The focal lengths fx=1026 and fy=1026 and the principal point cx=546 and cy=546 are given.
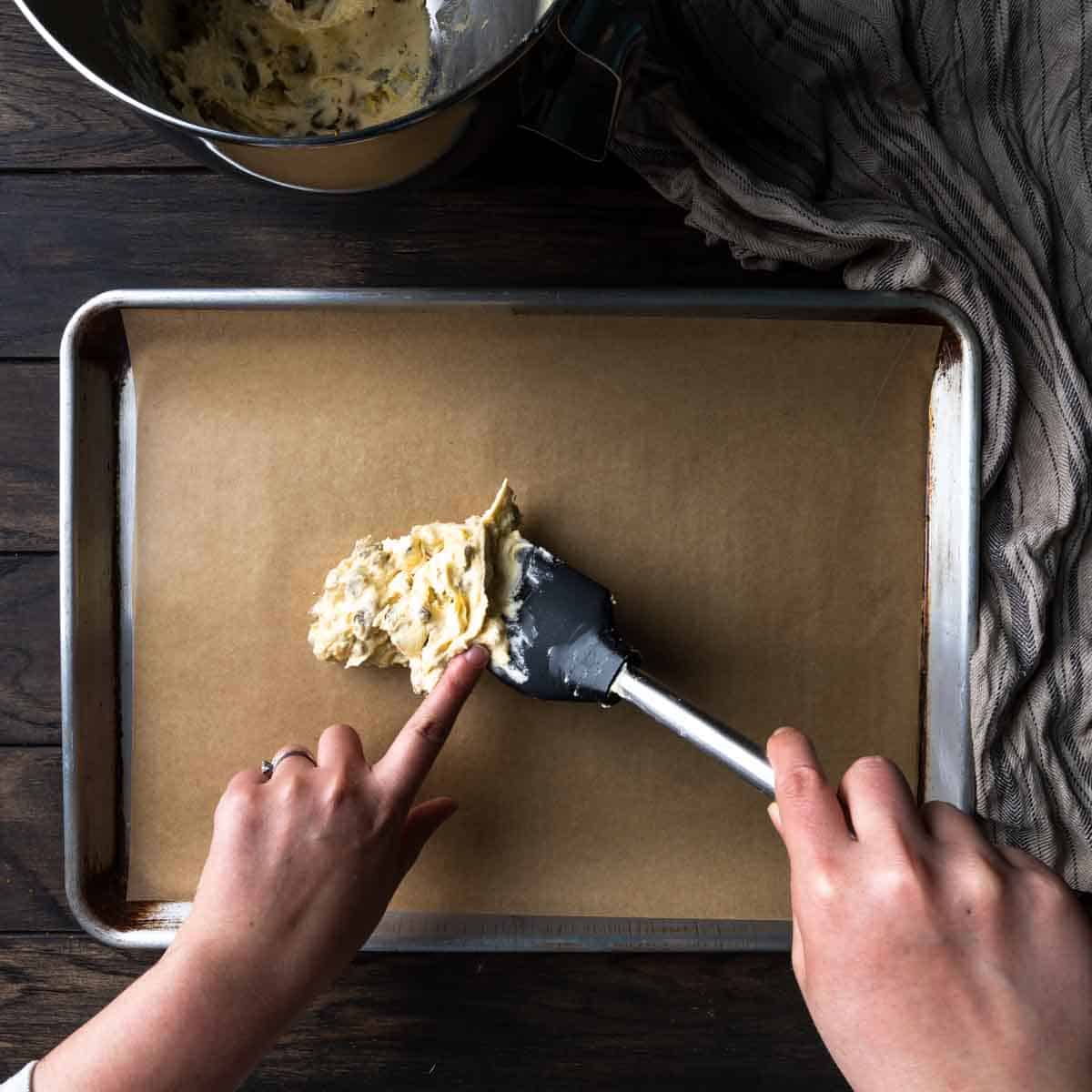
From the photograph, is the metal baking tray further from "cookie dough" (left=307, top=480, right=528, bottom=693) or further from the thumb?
"cookie dough" (left=307, top=480, right=528, bottom=693)

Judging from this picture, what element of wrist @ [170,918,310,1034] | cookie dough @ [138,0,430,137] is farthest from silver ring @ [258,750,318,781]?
cookie dough @ [138,0,430,137]

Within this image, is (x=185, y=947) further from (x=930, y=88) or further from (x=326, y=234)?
(x=930, y=88)

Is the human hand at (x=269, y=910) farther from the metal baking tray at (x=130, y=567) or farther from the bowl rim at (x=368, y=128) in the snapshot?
the bowl rim at (x=368, y=128)

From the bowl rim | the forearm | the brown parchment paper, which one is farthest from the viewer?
the brown parchment paper

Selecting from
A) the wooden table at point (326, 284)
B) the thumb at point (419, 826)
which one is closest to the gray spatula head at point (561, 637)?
the thumb at point (419, 826)

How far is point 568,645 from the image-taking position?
30.5 inches

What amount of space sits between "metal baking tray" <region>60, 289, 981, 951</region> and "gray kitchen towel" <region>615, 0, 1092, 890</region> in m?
0.02

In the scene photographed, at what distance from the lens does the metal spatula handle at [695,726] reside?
0.69 metres

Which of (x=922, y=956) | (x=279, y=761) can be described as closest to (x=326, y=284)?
(x=279, y=761)

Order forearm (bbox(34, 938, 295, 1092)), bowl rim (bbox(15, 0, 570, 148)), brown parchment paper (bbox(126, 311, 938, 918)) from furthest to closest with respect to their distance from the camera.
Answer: brown parchment paper (bbox(126, 311, 938, 918))
forearm (bbox(34, 938, 295, 1092))
bowl rim (bbox(15, 0, 570, 148))

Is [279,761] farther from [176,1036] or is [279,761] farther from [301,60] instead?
[301,60]

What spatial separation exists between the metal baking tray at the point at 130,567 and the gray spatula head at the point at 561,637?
20 centimetres

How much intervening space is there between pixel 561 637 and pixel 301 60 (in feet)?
1.56

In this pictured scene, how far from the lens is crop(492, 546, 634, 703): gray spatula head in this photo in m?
0.77
